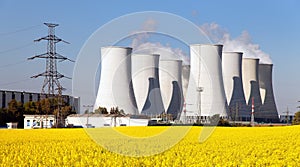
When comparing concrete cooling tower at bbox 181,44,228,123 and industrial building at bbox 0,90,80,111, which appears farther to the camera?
industrial building at bbox 0,90,80,111

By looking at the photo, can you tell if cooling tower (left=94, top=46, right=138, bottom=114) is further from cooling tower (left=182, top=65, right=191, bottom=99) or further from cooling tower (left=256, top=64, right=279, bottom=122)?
cooling tower (left=256, top=64, right=279, bottom=122)

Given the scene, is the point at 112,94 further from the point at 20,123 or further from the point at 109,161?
the point at 109,161

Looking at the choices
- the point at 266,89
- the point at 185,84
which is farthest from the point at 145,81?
the point at 266,89

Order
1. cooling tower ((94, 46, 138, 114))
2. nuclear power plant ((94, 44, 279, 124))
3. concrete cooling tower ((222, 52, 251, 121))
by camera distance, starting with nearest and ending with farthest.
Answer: cooling tower ((94, 46, 138, 114)) → nuclear power plant ((94, 44, 279, 124)) → concrete cooling tower ((222, 52, 251, 121))

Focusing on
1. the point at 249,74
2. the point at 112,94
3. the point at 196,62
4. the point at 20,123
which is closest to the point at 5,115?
the point at 20,123

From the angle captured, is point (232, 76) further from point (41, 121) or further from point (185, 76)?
point (41, 121)

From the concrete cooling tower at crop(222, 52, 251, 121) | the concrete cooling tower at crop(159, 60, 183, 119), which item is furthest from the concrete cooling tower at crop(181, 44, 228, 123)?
the concrete cooling tower at crop(222, 52, 251, 121)

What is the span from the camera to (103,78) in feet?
113

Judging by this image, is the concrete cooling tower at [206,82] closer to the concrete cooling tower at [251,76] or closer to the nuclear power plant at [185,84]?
the nuclear power plant at [185,84]

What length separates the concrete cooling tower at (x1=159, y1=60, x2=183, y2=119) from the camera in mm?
42031

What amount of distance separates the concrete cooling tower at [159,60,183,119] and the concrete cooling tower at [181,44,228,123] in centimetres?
109

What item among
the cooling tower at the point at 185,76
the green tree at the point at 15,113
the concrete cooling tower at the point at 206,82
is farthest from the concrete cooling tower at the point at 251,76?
the green tree at the point at 15,113

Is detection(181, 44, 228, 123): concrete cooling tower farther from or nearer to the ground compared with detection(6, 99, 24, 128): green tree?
farther from the ground

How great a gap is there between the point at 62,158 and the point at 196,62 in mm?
A: 32677
